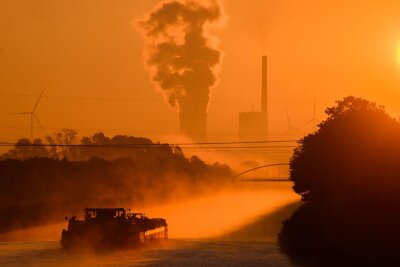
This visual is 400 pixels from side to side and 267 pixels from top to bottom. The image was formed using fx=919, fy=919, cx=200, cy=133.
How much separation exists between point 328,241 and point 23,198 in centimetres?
8855

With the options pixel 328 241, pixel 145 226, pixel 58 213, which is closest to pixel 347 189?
pixel 328 241

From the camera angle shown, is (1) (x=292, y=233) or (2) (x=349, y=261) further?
(1) (x=292, y=233)

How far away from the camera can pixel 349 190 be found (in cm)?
8538

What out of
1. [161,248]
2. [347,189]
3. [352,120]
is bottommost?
[161,248]

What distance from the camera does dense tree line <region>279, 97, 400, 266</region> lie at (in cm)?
7044

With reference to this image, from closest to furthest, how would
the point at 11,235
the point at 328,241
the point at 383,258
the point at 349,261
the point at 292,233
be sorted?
the point at 383,258 < the point at 349,261 < the point at 328,241 < the point at 292,233 < the point at 11,235

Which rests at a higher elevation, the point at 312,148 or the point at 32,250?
the point at 312,148

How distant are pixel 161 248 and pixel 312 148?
22099 millimetres

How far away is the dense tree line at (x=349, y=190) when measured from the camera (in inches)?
2773

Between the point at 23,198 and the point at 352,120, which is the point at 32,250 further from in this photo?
the point at 23,198

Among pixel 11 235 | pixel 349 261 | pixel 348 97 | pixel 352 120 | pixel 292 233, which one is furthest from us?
pixel 11 235

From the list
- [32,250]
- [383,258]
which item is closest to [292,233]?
[32,250]

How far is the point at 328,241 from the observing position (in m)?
81.4

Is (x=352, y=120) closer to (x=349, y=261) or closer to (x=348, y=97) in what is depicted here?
(x=348, y=97)
